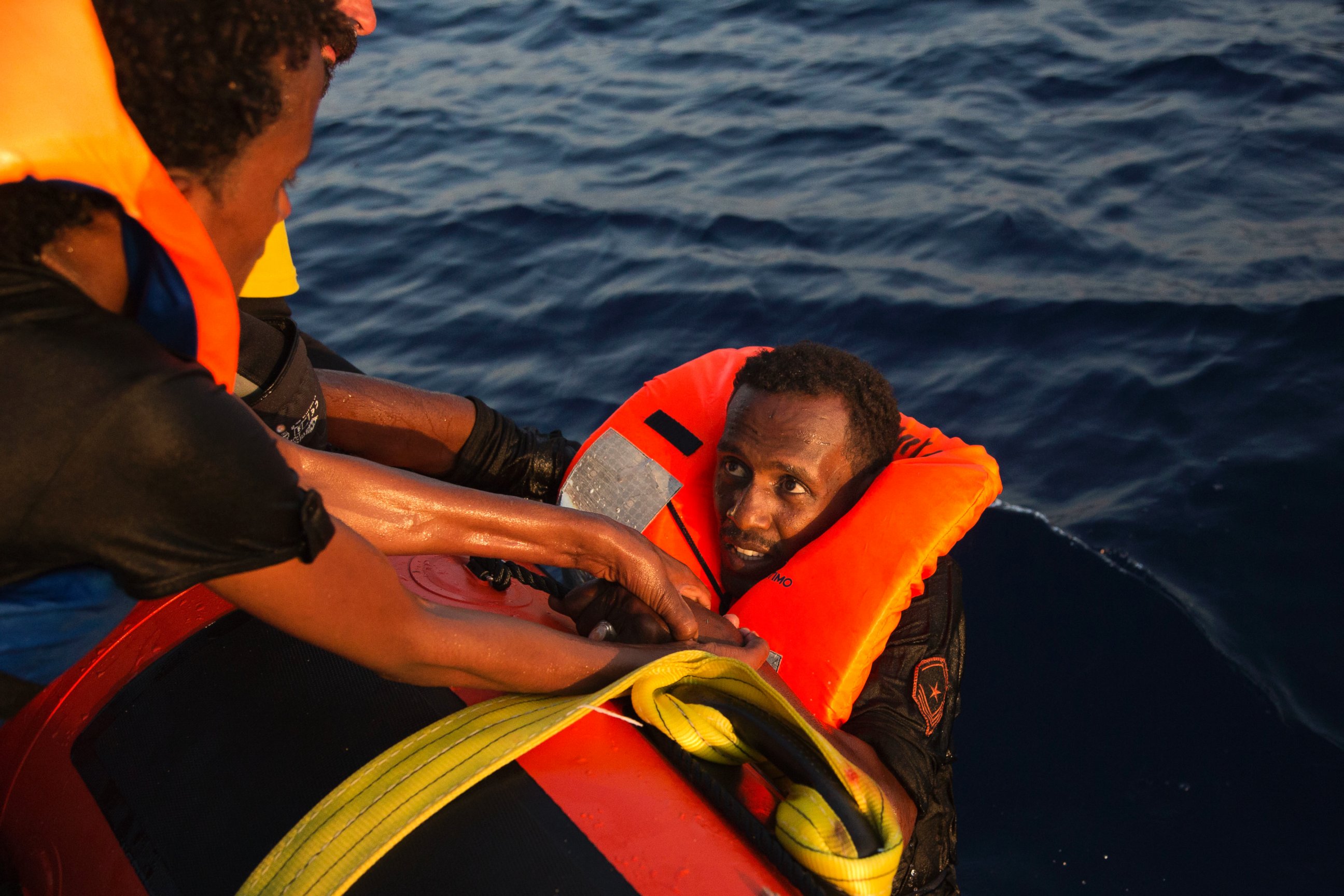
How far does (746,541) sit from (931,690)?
655 mm

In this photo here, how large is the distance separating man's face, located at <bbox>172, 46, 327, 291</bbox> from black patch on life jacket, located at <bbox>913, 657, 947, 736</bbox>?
192 centimetres

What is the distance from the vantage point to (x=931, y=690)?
109 inches

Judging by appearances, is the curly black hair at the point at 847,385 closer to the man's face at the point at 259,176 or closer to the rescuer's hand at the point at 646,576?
the rescuer's hand at the point at 646,576

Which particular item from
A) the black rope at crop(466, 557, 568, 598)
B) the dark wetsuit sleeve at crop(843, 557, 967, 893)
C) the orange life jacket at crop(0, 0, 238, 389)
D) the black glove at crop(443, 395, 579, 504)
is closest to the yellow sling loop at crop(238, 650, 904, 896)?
the dark wetsuit sleeve at crop(843, 557, 967, 893)

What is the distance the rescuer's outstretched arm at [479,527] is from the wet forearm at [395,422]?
1.11 metres

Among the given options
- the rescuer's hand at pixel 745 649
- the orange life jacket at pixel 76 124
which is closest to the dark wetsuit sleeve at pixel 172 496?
the orange life jacket at pixel 76 124

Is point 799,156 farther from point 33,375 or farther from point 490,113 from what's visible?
point 33,375

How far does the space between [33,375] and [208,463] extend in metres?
0.21

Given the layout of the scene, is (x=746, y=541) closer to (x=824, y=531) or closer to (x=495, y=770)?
(x=824, y=531)

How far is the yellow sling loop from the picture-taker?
5.93 feet

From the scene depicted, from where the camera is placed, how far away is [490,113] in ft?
29.1

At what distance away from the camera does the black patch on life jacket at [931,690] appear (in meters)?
2.72

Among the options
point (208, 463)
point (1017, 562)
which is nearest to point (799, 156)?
point (1017, 562)

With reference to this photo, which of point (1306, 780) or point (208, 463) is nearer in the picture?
point (208, 463)
